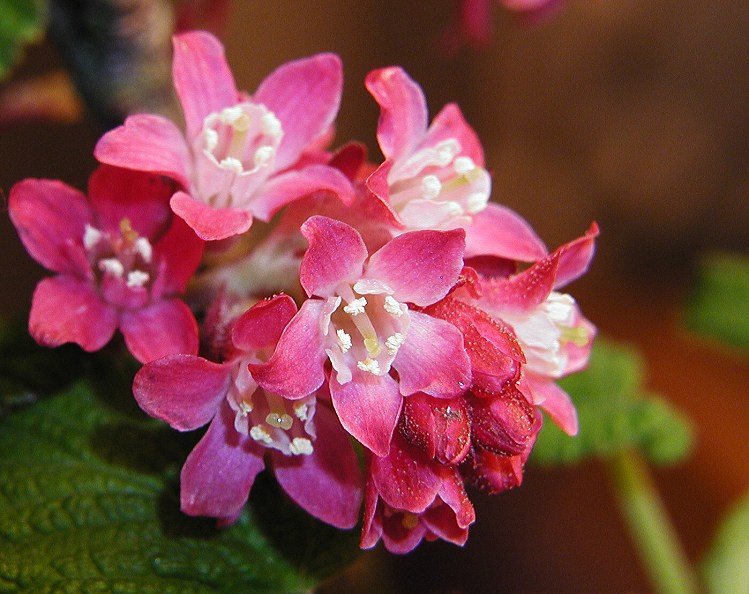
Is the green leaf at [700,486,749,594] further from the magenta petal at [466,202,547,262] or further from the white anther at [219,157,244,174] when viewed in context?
the white anther at [219,157,244,174]

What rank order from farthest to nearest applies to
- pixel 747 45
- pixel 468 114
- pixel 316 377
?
pixel 468 114 → pixel 747 45 → pixel 316 377

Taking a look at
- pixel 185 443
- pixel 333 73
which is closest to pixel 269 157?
pixel 333 73

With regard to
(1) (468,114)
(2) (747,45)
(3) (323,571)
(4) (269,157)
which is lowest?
(1) (468,114)

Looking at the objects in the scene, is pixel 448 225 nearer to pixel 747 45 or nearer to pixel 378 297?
pixel 378 297

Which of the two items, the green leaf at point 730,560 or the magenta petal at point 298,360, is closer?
the magenta petal at point 298,360

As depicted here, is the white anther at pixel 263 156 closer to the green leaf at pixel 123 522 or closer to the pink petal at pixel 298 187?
the pink petal at pixel 298 187

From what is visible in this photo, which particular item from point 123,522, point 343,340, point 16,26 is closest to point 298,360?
point 343,340

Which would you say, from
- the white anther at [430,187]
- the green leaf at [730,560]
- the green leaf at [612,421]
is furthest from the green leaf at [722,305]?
the white anther at [430,187]
